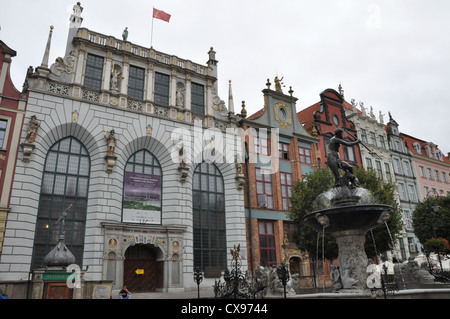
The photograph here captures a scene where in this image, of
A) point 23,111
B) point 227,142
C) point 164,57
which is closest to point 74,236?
point 23,111

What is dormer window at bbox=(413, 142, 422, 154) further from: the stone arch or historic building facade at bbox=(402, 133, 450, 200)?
the stone arch

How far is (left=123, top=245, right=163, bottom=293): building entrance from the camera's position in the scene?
901 inches

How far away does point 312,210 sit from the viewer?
72.8ft

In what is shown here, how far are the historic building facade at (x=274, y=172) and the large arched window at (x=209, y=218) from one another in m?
2.50

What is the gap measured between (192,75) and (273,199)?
13022 millimetres

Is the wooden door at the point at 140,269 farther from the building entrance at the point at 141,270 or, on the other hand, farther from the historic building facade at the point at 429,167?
the historic building facade at the point at 429,167

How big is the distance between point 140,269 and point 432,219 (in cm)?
2692

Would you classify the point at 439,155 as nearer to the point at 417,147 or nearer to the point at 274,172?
the point at 417,147

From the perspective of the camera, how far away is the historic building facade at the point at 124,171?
20.7m

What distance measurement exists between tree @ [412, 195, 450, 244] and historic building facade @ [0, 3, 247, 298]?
65.3 feet

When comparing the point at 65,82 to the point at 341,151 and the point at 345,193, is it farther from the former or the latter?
the point at 341,151

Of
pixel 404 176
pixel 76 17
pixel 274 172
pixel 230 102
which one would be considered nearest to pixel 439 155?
pixel 404 176

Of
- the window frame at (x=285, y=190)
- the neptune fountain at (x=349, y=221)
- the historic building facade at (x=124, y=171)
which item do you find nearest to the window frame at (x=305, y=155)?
the window frame at (x=285, y=190)

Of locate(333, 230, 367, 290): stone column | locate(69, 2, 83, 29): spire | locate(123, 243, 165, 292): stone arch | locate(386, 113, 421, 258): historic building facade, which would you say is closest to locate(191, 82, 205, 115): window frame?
locate(69, 2, 83, 29): spire
